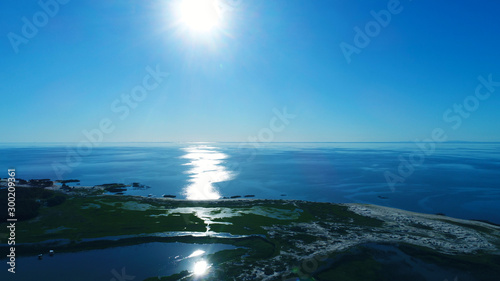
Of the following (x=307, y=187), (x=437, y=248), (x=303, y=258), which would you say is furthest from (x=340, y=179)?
(x=303, y=258)

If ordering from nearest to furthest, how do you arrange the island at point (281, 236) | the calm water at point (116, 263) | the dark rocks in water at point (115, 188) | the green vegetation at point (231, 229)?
1. the calm water at point (116, 263)
2. the island at point (281, 236)
3. the green vegetation at point (231, 229)
4. the dark rocks in water at point (115, 188)

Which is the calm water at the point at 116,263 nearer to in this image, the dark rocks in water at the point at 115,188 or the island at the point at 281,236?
the island at the point at 281,236

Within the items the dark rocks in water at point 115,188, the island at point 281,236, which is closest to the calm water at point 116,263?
the island at point 281,236

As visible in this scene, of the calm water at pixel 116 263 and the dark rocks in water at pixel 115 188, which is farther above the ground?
the dark rocks in water at pixel 115 188

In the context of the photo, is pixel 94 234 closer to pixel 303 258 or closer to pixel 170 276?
pixel 170 276

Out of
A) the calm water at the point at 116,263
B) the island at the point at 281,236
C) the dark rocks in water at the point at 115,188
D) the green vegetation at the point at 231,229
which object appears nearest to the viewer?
the calm water at the point at 116,263

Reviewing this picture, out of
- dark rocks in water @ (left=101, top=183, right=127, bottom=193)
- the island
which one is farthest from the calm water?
dark rocks in water @ (left=101, top=183, right=127, bottom=193)

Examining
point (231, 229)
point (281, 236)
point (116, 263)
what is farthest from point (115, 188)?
point (281, 236)

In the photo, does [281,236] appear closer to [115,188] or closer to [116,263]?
[116,263]

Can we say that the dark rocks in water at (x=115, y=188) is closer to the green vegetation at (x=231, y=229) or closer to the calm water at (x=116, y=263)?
the green vegetation at (x=231, y=229)

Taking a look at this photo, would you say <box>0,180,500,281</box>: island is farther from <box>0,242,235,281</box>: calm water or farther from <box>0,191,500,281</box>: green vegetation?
<box>0,242,235,281</box>: calm water

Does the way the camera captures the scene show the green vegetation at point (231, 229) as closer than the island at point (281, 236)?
No
